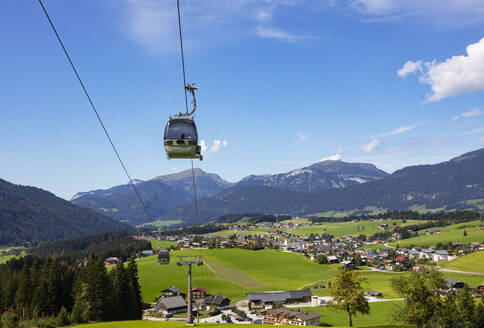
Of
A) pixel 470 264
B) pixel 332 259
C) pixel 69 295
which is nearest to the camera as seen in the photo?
pixel 69 295

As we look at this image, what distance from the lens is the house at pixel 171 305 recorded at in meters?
85.2

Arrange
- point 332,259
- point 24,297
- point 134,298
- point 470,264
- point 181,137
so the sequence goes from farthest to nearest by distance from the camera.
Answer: point 332,259
point 470,264
point 134,298
point 24,297
point 181,137

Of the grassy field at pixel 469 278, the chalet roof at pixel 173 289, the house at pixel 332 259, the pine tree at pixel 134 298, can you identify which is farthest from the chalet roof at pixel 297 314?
the house at pixel 332 259

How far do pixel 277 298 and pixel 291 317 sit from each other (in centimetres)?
2227

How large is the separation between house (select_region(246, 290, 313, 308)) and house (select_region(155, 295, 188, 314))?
1759 centimetres

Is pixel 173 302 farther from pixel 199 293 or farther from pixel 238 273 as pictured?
pixel 238 273

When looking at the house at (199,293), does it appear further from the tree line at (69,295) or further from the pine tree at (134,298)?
the tree line at (69,295)

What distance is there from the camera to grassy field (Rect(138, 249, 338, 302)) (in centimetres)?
11069

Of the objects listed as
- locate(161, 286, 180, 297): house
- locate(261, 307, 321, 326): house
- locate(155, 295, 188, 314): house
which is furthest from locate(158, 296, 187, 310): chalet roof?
locate(261, 307, 321, 326): house

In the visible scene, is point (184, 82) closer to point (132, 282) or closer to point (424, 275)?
point (424, 275)

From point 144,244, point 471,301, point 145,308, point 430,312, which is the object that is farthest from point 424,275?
point 144,244

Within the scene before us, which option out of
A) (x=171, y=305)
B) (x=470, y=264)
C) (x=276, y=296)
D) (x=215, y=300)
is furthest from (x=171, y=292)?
(x=470, y=264)

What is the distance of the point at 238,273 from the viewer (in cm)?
13638

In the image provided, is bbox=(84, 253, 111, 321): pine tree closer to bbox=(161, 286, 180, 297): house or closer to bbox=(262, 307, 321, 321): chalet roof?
bbox=(262, 307, 321, 321): chalet roof
